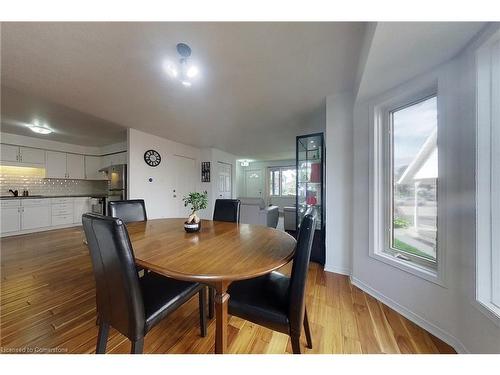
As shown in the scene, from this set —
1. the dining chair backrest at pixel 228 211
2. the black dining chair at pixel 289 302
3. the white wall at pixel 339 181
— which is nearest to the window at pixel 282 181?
the white wall at pixel 339 181

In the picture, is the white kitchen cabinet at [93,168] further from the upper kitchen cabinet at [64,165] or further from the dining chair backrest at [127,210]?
the dining chair backrest at [127,210]

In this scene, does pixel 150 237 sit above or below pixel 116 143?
below

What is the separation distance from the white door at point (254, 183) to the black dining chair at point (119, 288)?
708 cm

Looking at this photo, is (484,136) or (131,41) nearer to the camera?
(484,136)

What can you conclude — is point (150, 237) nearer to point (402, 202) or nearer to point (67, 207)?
point (402, 202)

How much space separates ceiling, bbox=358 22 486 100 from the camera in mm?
1020

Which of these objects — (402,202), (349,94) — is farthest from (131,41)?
(402,202)

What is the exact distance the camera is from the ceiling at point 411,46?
1.02m

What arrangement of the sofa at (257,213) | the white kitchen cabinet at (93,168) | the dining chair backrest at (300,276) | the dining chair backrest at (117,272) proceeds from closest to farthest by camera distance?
the dining chair backrest at (117,272) < the dining chair backrest at (300,276) < the sofa at (257,213) < the white kitchen cabinet at (93,168)

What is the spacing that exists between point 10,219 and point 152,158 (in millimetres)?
3251

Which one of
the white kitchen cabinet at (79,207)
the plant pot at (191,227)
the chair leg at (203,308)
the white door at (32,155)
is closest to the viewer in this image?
the chair leg at (203,308)
